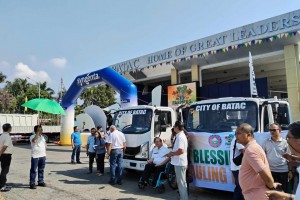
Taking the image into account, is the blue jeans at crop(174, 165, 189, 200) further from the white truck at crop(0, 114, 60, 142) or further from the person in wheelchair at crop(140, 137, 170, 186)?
the white truck at crop(0, 114, 60, 142)

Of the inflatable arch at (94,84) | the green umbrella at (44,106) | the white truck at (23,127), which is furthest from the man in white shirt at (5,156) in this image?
the white truck at (23,127)

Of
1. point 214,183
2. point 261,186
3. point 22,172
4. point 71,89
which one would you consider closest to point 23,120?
point 71,89

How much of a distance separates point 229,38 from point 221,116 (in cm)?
1070

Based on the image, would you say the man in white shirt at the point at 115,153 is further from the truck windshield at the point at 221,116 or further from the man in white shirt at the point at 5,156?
the man in white shirt at the point at 5,156

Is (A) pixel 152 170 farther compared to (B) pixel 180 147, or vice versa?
(A) pixel 152 170

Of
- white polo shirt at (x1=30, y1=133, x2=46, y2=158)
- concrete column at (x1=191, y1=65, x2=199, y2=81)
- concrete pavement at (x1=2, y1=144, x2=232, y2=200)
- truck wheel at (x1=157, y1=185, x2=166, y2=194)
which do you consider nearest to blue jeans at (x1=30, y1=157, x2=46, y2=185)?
white polo shirt at (x1=30, y1=133, x2=46, y2=158)

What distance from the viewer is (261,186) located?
119 inches

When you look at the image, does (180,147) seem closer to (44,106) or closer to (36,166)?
(36,166)

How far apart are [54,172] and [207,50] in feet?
36.5

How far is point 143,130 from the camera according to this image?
8.59 meters

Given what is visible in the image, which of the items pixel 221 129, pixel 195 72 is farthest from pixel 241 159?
pixel 195 72

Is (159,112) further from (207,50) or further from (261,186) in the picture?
(207,50)

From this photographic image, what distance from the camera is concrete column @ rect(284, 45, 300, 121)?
14.4m

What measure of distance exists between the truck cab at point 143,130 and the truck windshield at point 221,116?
5.33 ft
